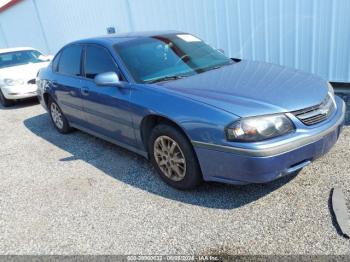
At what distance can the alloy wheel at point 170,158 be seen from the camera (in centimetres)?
313

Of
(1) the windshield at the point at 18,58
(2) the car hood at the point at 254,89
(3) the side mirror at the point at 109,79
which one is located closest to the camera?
(2) the car hood at the point at 254,89

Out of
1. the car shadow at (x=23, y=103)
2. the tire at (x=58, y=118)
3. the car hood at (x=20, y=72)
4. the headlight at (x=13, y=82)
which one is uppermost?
the car hood at (x=20, y=72)

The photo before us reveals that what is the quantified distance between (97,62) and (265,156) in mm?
2539

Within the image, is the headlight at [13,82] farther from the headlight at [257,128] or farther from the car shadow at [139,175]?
the headlight at [257,128]

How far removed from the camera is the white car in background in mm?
7750

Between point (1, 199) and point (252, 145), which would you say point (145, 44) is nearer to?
point (252, 145)

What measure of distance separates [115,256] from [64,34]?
11.3 metres

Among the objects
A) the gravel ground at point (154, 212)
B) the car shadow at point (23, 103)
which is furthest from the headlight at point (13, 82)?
the gravel ground at point (154, 212)

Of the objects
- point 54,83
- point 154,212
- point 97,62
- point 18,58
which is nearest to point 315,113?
point 154,212

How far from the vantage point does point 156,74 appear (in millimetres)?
3490

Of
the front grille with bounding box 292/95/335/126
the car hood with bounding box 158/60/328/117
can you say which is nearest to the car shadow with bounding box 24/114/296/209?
the front grille with bounding box 292/95/335/126

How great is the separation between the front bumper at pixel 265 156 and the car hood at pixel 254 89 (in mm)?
266

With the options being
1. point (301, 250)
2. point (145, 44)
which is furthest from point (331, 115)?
point (145, 44)

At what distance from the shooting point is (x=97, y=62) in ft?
13.4
